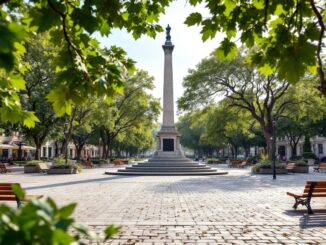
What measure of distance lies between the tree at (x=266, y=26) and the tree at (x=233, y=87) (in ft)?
98.9

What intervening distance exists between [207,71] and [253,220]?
87.3ft

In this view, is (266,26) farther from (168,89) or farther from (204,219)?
(168,89)

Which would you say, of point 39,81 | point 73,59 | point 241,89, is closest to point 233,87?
point 241,89

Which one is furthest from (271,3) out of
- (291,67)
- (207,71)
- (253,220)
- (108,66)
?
(207,71)

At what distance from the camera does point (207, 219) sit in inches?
379

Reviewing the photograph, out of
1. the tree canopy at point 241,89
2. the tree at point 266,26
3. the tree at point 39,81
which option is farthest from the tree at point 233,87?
the tree at point 266,26

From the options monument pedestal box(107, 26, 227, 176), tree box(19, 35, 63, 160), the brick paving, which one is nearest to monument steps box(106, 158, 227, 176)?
monument pedestal box(107, 26, 227, 176)

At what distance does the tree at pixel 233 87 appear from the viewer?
34938mm

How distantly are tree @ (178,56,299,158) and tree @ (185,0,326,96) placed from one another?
98.9ft

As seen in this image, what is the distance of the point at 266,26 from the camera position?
472 cm

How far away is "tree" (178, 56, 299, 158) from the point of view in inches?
1375

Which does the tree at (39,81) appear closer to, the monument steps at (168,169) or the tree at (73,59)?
the monument steps at (168,169)

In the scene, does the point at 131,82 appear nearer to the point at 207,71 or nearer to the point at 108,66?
the point at 207,71

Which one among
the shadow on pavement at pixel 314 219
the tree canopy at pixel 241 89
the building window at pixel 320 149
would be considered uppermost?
the tree canopy at pixel 241 89
